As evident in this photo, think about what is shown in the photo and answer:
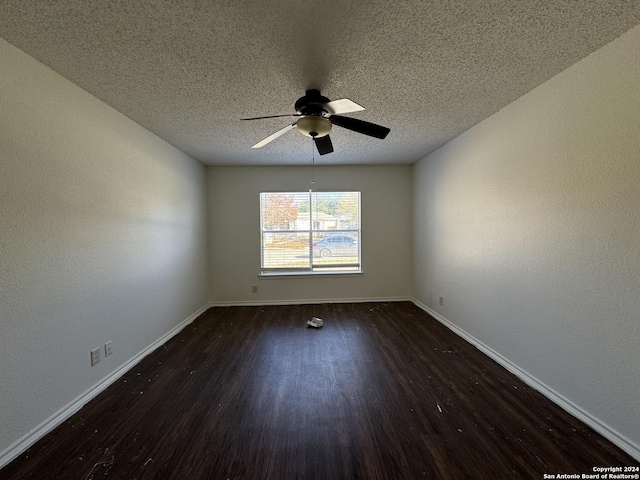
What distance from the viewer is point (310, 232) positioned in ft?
14.2

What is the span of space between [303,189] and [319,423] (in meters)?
3.32

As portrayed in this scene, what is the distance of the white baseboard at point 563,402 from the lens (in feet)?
4.58

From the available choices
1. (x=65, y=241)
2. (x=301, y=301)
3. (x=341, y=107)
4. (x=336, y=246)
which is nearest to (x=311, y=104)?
(x=341, y=107)

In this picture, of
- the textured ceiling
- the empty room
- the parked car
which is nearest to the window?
the parked car

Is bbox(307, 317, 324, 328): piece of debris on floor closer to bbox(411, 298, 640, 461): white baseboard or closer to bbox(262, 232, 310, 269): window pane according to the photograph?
bbox(262, 232, 310, 269): window pane

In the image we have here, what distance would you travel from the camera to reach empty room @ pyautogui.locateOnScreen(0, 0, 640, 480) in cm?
134

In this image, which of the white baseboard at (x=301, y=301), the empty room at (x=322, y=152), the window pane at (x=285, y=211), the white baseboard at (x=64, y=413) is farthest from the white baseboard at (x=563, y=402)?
the white baseboard at (x=64, y=413)

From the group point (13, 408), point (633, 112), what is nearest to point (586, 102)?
point (633, 112)

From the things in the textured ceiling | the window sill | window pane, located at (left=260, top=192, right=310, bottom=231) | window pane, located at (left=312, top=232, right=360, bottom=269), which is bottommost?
the window sill

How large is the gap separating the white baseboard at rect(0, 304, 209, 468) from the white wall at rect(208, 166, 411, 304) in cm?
174

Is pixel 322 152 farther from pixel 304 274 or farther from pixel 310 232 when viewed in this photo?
pixel 304 274

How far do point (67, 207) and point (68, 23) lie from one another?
1101 millimetres

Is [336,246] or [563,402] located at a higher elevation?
[336,246]

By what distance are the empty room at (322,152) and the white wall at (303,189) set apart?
121 centimetres
